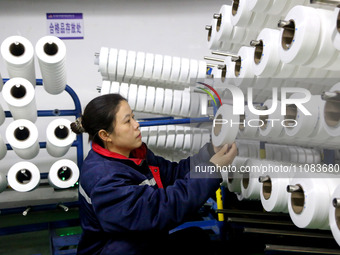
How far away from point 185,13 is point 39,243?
87.7 inches

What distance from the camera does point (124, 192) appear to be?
1.16m

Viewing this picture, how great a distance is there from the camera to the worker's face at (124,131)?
1381 millimetres

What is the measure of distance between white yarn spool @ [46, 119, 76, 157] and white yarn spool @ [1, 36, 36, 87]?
38 cm

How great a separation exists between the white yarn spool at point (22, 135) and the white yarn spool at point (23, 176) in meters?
0.09

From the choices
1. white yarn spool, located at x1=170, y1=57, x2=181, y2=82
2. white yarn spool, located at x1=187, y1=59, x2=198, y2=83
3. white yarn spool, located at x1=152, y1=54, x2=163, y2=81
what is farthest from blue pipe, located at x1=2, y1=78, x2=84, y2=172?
white yarn spool, located at x1=187, y1=59, x2=198, y2=83

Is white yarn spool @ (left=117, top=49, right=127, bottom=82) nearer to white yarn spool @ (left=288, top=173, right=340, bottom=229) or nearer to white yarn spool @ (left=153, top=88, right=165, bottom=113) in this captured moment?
white yarn spool @ (left=153, top=88, right=165, bottom=113)

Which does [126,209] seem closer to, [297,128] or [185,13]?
[297,128]

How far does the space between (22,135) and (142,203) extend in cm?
112

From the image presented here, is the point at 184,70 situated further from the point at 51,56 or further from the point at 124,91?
the point at 51,56

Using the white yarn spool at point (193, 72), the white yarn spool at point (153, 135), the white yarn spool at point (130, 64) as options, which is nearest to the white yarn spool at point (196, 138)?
the white yarn spool at point (153, 135)

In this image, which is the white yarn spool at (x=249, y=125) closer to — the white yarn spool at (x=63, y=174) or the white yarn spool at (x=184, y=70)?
the white yarn spool at (x=184, y=70)

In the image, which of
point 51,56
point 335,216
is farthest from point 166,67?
point 335,216

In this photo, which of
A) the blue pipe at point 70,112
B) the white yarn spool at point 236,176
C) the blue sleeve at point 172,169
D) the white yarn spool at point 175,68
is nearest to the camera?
the white yarn spool at point 236,176

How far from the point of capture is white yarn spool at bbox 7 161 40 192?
193 cm
